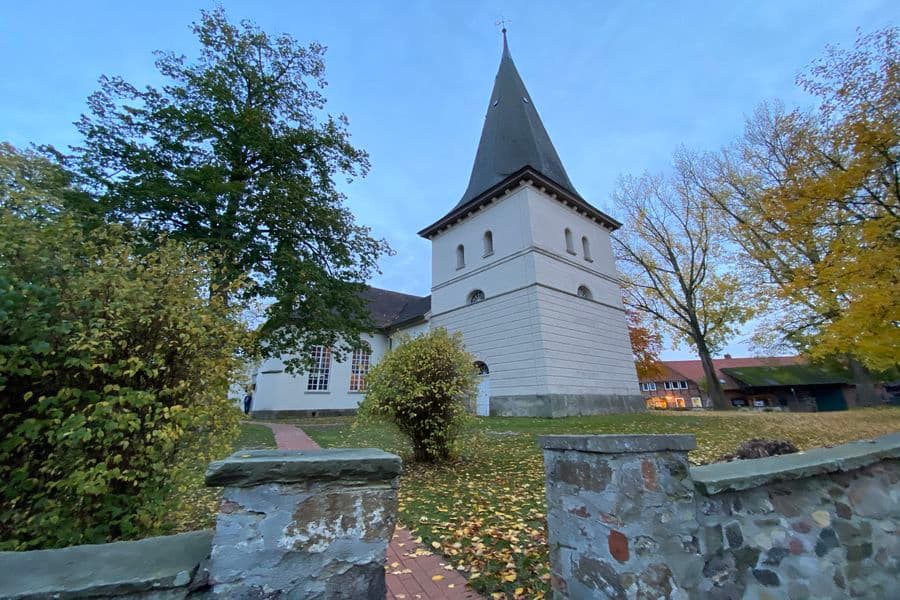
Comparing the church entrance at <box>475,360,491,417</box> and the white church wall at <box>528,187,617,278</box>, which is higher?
the white church wall at <box>528,187,617,278</box>

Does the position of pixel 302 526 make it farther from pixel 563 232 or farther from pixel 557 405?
pixel 563 232

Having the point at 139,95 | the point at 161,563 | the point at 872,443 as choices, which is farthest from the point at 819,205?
the point at 139,95

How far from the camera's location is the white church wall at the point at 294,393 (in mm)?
19891

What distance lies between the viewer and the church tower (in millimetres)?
15164

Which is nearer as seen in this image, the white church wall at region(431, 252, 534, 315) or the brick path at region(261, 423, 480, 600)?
the brick path at region(261, 423, 480, 600)

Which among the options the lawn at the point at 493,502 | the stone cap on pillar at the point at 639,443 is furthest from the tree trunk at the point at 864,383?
the stone cap on pillar at the point at 639,443

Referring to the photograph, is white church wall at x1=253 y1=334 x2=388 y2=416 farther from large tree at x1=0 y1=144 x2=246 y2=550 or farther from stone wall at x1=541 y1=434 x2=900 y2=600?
stone wall at x1=541 y1=434 x2=900 y2=600

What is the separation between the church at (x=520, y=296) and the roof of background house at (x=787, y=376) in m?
25.5

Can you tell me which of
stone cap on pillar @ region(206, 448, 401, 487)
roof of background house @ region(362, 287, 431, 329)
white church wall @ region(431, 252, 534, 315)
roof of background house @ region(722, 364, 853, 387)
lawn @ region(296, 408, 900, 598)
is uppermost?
roof of background house @ region(362, 287, 431, 329)

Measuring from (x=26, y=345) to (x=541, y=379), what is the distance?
13922mm

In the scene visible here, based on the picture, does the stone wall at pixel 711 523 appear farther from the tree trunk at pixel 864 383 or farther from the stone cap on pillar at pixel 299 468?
the tree trunk at pixel 864 383

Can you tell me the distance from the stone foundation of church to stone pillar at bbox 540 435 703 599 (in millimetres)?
12347

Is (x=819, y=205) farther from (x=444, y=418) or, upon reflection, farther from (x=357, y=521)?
(x=357, y=521)

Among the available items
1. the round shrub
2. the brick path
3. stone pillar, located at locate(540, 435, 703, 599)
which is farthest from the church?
stone pillar, located at locate(540, 435, 703, 599)
